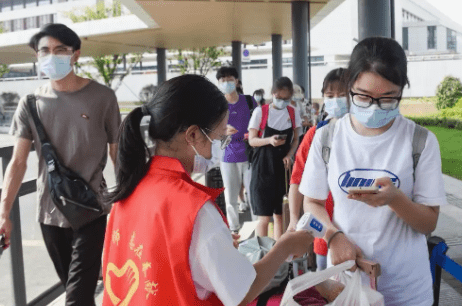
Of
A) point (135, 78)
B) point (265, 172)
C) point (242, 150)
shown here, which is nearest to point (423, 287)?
point (265, 172)

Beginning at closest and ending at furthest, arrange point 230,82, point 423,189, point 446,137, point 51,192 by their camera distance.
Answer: point 423,189 → point 51,192 → point 230,82 → point 446,137

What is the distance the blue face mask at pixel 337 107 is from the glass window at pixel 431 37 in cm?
4959

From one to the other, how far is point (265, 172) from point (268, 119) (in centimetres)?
54

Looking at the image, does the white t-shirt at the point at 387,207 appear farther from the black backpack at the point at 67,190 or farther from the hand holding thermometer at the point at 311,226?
the black backpack at the point at 67,190

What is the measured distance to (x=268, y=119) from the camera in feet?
16.7

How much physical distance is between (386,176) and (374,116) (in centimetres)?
21

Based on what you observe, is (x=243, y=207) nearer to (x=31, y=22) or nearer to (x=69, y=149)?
(x=69, y=149)

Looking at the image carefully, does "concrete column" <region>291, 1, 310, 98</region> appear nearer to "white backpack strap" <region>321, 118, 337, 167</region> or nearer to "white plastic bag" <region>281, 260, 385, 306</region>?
"white backpack strap" <region>321, 118, 337, 167</region>

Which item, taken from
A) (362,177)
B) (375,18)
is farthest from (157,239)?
(375,18)

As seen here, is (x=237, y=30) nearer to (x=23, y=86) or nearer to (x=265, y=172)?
(x=265, y=172)

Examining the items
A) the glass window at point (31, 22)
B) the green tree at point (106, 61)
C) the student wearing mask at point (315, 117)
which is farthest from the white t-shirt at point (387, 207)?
the glass window at point (31, 22)

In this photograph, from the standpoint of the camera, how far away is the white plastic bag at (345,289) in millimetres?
1575

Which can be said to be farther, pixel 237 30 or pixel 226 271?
pixel 237 30

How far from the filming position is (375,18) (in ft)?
17.3
